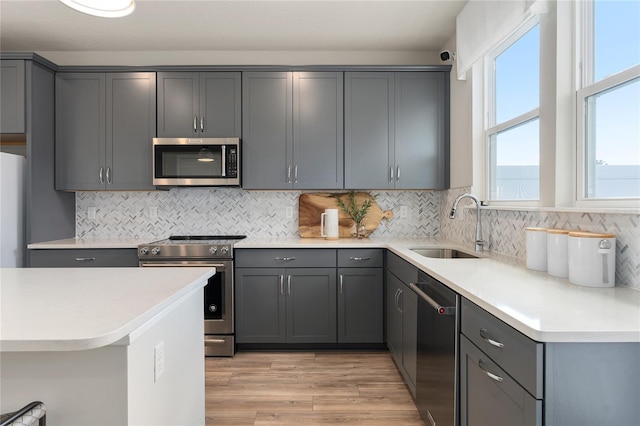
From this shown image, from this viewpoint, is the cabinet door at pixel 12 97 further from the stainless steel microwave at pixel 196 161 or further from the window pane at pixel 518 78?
→ the window pane at pixel 518 78

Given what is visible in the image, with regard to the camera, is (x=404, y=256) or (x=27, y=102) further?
(x=27, y=102)

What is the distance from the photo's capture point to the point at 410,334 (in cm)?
241

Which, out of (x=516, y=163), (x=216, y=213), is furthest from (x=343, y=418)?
(x=216, y=213)

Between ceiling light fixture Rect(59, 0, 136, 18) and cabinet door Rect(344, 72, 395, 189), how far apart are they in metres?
2.16

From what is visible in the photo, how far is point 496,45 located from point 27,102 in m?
3.56

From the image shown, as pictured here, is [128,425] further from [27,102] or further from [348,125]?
[27,102]

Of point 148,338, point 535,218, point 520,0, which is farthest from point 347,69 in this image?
point 148,338

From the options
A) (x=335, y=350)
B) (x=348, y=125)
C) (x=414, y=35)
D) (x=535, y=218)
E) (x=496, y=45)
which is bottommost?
(x=335, y=350)

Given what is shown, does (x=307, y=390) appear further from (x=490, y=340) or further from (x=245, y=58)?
(x=245, y=58)

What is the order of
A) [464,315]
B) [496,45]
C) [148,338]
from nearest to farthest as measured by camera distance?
1. [148,338]
2. [464,315]
3. [496,45]

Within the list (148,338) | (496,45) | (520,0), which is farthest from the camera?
(496,45)

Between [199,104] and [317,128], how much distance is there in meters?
1.06

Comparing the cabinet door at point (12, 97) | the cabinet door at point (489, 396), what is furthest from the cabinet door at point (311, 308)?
the cabinet door at point (12, 97)

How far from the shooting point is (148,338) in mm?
1235
